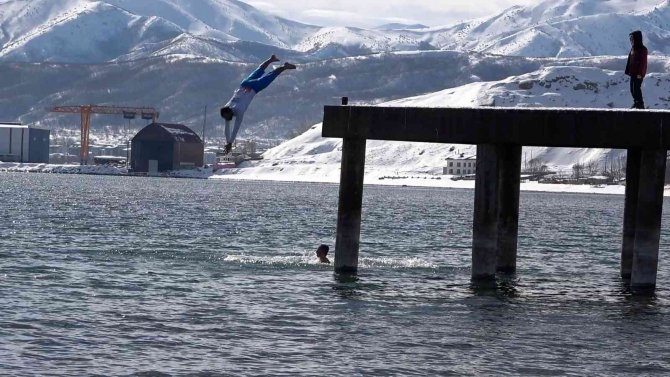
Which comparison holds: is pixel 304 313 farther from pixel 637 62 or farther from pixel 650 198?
pixel 637 62

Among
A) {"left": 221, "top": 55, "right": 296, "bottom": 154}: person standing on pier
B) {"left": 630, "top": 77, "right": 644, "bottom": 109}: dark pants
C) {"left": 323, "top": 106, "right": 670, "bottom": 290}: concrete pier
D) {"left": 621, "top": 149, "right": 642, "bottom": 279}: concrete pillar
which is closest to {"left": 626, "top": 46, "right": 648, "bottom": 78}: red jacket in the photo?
{"left": 630, "top": 77, "right": 644, "bottom": 109}: dark pants

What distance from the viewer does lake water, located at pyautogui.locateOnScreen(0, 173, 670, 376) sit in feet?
94.8

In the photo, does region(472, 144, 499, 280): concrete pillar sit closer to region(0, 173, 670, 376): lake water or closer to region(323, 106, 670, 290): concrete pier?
region(323, 106, 670, 290): concrete pier

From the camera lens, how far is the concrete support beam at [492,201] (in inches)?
1588

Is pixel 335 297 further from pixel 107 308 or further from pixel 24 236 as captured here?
pixel 24 236

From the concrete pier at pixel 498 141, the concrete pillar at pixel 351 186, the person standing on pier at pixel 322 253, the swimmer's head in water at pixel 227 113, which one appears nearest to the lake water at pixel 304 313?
the person standing on pier at pixel 322 253

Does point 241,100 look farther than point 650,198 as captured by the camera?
No

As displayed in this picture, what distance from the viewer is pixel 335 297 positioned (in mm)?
39875

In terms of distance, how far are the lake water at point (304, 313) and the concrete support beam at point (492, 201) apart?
0.98m

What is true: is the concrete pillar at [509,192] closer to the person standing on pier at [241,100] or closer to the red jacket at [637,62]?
the red jacket at [637,62]

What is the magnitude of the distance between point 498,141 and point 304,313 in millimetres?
8244

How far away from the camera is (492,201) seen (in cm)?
4044

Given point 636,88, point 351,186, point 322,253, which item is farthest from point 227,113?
point 322,253

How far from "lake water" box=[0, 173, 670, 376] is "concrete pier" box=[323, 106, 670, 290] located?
1.80 meters
